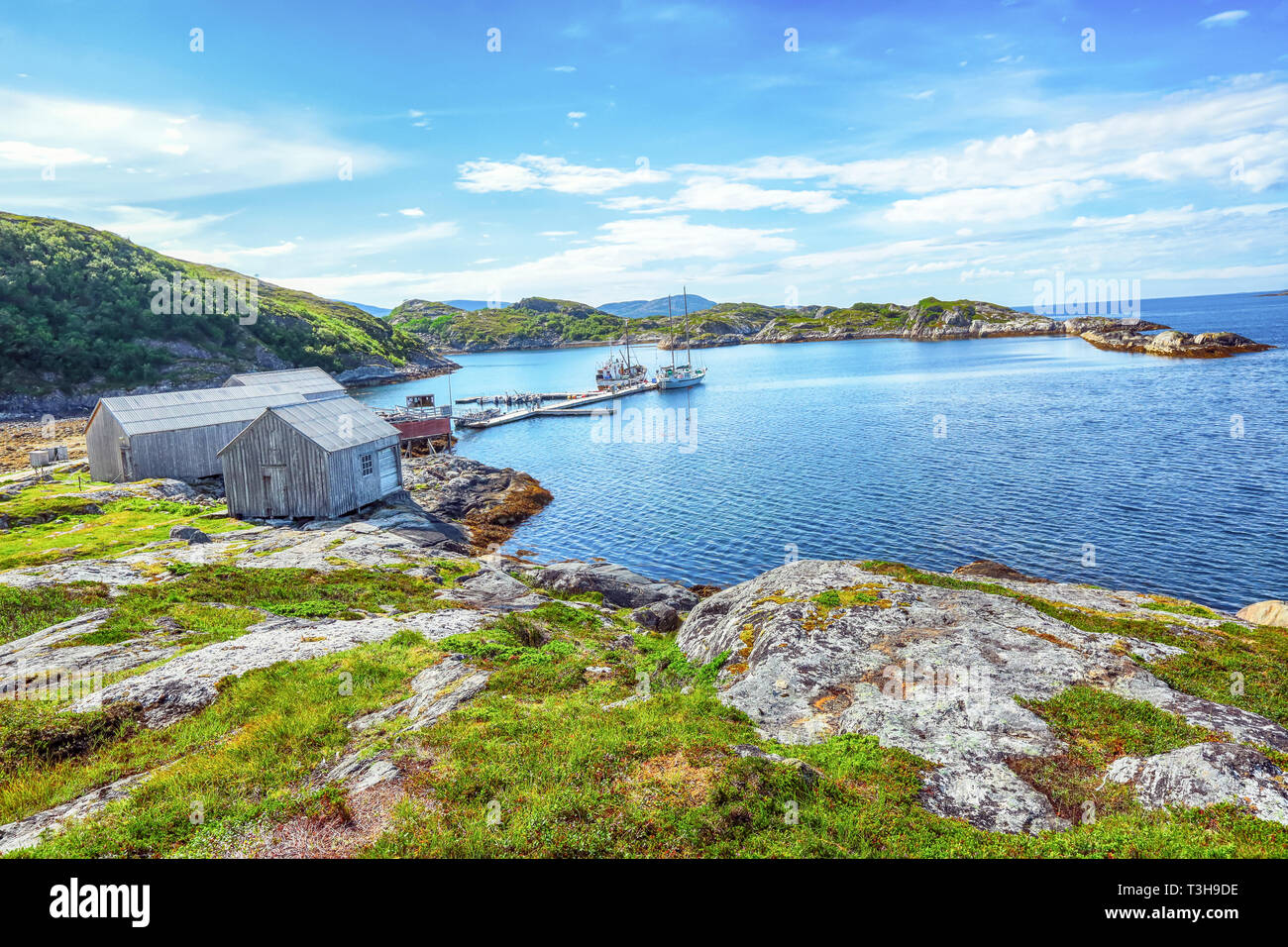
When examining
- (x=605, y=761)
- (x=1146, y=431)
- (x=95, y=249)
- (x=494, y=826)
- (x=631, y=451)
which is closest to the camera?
(x=494, y=826)

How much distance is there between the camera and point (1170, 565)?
3284cm

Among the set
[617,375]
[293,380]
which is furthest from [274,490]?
[617,375]

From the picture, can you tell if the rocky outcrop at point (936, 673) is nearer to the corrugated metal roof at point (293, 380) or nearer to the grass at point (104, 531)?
the grass at point (104, 531)

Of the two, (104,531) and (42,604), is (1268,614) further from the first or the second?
(104,531)

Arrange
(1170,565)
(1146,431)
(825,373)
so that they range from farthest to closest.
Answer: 1. (825,373)
2. (1146,431)
3. (1170,565)

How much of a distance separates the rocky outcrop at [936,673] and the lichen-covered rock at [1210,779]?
1413 millimetres

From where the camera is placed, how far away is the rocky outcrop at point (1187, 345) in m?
132

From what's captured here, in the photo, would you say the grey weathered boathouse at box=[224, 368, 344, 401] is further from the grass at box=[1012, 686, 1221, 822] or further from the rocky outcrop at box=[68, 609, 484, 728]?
the grass at box=[1012, 686, 1221, 822]

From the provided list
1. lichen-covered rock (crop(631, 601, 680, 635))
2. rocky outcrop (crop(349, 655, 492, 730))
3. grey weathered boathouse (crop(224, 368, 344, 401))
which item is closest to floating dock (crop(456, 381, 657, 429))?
grey weathered boathouse (crop(224, 368, 344, 401))

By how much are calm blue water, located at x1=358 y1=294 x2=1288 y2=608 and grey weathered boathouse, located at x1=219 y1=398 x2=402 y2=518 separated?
11.7 metres

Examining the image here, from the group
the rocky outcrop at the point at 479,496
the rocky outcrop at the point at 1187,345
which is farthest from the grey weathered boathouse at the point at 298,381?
the rocky outcrop at the point at 1187,345
